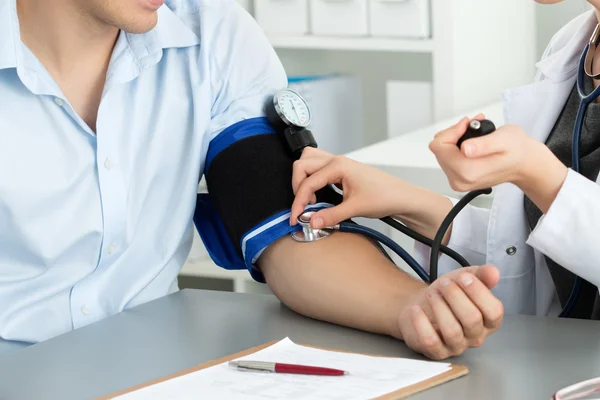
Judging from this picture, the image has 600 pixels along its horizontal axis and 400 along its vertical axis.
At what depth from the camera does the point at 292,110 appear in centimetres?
141

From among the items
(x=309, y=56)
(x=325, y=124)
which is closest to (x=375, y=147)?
(x=325, y=124)

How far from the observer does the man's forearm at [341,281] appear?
1.15 meters

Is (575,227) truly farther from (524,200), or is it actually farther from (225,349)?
(225,349)

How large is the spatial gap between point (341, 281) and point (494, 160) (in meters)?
0.30

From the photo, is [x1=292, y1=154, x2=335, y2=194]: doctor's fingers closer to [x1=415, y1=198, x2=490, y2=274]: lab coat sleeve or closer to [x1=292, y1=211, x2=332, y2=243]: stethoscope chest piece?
[x1=292, y1=211, x2=332, y2=243]: stethoscope chest piece

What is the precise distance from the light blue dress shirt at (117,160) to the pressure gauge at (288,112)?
3 centimetres

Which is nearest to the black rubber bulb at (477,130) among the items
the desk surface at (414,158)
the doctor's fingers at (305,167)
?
the doctor's fingers at (305,167)

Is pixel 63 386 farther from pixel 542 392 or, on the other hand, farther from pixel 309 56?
pixel 309 56

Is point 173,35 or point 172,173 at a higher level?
point 173,35

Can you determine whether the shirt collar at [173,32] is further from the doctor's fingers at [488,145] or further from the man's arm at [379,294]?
the doctor's fingers at [488,145]

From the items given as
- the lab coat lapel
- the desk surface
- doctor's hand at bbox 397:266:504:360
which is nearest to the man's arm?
doctor's hand at bbox 397:266:504:360

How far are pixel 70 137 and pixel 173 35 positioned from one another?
226 mm

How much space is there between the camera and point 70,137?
52.9 inches

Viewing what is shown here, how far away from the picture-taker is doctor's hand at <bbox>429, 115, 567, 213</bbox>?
3.31ft
